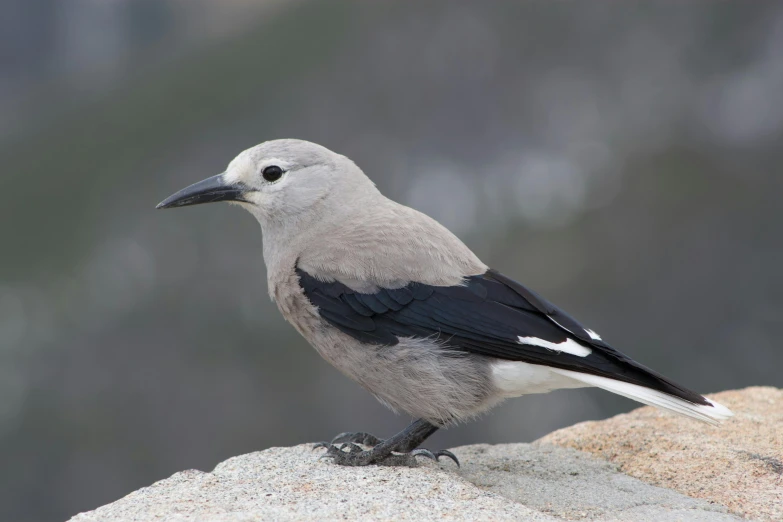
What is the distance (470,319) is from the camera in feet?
12.3

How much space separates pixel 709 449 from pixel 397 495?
1.64 meters

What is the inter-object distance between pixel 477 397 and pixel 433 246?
71 centimetres

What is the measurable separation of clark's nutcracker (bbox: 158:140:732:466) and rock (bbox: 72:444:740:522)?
30cm

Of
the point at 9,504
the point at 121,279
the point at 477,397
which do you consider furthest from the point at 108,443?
the point at 477,397

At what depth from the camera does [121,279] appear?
946 centimetres

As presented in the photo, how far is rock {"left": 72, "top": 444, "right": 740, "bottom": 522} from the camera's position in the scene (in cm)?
308

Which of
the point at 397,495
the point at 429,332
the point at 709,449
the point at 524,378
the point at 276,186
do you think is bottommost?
the point at 397,495

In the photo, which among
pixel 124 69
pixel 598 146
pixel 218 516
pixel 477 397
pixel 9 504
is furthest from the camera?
pixel 124 69

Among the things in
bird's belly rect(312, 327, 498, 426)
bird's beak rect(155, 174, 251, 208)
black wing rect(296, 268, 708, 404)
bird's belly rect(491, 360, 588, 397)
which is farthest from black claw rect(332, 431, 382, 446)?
bird's beak rect(155, 174, 251, 208)

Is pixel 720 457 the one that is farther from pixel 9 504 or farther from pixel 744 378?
pixel 9 504

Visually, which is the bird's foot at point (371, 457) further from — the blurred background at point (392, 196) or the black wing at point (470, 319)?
the blurred background at point (392, 196)

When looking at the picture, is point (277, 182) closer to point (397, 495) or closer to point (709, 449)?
point (397, 495)

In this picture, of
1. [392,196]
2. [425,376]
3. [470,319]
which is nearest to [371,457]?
[425,376]

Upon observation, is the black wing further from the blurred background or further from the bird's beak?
the blurred background
